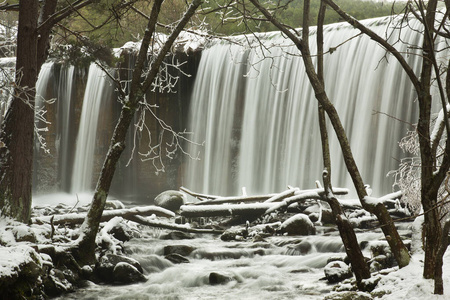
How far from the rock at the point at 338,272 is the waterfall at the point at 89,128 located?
15.7 m

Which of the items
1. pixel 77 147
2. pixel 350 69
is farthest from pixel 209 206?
pixel 77 147

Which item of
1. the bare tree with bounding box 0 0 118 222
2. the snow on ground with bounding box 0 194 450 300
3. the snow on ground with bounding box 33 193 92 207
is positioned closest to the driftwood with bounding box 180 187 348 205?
the bare tree with bounding box 0 0 118 222

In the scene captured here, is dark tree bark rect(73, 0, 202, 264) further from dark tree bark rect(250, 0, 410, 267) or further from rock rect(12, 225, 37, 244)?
dark tree bark rect(250, 0, 410, 267)

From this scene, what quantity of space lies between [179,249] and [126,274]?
2.11 m

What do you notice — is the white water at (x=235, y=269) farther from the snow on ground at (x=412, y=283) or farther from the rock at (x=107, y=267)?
the snow on ground at (x=412, y=283)

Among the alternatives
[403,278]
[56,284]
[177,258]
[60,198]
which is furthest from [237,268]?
[60,198]

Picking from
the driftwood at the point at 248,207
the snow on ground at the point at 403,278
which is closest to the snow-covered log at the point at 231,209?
the driftwood at the point at 248,207

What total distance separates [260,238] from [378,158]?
6384mm

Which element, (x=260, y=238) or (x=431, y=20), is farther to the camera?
(x=260, y=238)

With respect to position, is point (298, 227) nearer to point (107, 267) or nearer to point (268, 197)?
point (268, 197)

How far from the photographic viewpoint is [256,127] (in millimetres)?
19312

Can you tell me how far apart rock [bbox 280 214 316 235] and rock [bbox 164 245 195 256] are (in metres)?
2.23

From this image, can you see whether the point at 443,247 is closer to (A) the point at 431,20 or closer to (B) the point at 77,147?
(A) the point at 431,20

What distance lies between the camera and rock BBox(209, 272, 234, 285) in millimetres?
8172
